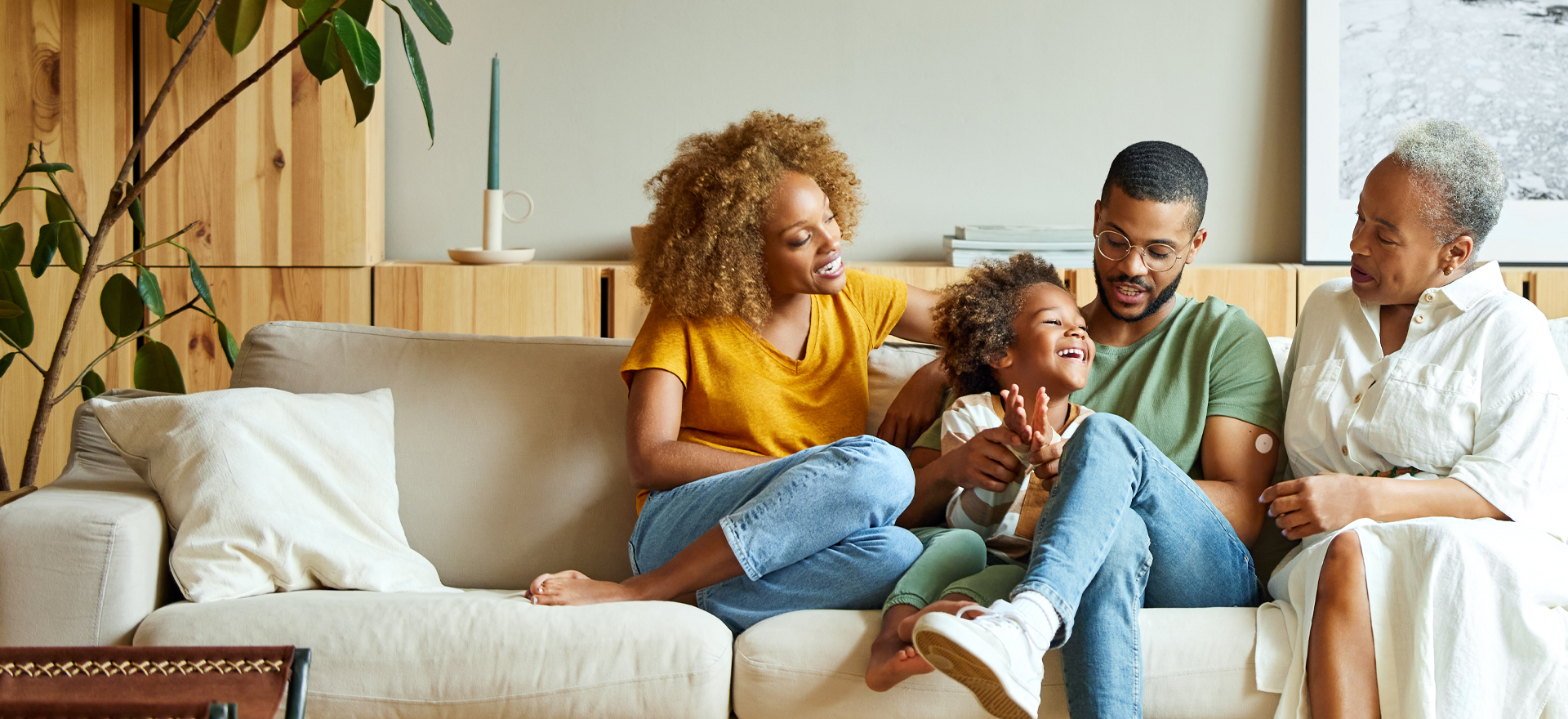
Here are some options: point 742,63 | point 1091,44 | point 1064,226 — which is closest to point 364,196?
point 742,63

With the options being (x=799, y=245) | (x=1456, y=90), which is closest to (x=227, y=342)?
(x=799, y=245)

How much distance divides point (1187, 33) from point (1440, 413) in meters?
1.59

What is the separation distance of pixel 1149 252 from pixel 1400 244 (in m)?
0.34

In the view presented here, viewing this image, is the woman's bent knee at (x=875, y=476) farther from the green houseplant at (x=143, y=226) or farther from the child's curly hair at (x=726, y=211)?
the green houseplant at (x=143, y=226)

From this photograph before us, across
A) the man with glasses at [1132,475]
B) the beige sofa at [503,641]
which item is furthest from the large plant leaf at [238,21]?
the man with glasses at [1132,475]

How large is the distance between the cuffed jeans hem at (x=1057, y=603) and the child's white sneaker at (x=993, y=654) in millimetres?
43

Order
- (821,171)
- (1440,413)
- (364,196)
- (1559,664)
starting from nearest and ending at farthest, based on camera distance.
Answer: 1. (1559,664)
2. (1440,413)
3. (821,171)
4. (364,196)

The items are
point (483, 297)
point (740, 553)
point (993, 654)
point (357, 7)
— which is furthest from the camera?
point (483, 297)

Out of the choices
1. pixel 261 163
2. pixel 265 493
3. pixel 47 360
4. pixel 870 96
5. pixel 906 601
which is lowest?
pixel 906 601

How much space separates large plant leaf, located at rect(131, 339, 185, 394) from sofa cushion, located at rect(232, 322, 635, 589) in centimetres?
38

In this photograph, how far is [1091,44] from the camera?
2900mm

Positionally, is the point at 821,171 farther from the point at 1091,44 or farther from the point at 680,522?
the point at 1091,44

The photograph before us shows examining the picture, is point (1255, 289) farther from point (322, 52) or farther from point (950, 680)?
point (322, 52)

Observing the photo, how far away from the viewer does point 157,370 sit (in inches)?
88.6
